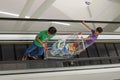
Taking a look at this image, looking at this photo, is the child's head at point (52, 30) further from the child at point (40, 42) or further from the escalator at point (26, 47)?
the escalator at point (26, 47)

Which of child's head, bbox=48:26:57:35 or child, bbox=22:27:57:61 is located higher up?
child's head, bbox=48:26:57:35

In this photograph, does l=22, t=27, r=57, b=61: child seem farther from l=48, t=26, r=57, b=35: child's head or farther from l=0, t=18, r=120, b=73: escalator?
l=0, t=18, r=120, b=73: escalator

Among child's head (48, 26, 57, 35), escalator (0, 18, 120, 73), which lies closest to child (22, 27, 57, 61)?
child's head (48, 26, 57, 35)

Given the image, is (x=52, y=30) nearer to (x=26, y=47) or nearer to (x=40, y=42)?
(x=40, y=42)

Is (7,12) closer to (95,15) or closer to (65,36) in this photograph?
(95,15)

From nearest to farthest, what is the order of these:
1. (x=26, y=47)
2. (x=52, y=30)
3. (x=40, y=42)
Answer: (x=52, y=30), (x=40, y=42), (x=26, y=47)

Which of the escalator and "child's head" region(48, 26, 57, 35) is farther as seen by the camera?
the escalator

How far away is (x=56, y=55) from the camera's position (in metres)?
1.98

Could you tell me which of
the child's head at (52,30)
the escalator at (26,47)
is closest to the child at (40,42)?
the child's head at (52,30)

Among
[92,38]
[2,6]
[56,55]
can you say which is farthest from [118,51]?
[2,6]

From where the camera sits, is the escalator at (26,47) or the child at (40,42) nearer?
the child at (40,42)

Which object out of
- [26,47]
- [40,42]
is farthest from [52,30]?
[26,47]

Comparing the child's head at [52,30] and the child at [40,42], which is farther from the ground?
the child's head at [52,30]

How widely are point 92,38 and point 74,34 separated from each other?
207 millimetres
